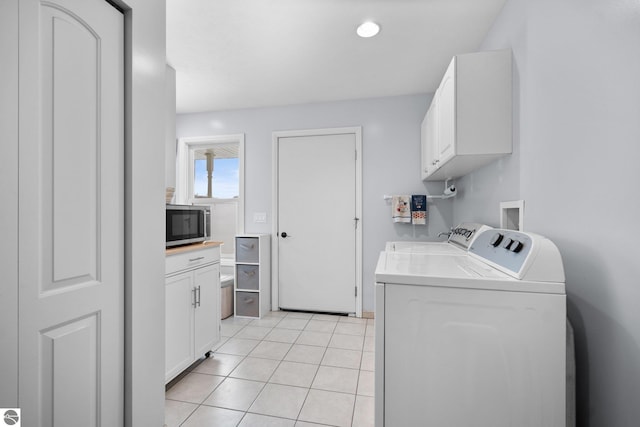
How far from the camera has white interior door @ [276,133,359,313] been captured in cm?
334

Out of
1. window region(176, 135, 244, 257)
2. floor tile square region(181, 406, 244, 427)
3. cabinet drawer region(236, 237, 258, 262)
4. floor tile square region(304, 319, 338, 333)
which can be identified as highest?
window region(176, 135, 244, 257)

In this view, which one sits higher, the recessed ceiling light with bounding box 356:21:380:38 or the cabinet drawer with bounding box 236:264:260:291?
the recessed ceiling light with bounding box 356:21:380:38

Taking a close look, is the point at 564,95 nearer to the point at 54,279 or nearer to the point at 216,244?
the point at 54,279

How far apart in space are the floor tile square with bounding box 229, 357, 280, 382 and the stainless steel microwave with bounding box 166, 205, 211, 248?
3.31 ft

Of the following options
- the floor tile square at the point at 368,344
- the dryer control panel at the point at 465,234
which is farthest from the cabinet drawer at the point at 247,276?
the dryer control panel at the point at 465,234

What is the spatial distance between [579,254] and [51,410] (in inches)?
75.1

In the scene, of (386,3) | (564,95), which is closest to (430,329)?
(564,95)

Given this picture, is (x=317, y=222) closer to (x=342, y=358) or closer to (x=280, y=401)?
(x=342, y=358)

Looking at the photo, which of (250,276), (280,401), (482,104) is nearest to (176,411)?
(280,401)

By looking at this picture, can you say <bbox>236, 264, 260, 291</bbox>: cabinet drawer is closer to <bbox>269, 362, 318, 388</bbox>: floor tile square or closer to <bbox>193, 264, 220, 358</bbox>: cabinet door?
<bbox>193, 264, 220, 358</bbox>: cabinet door

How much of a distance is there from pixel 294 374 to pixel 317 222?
5.47 feet

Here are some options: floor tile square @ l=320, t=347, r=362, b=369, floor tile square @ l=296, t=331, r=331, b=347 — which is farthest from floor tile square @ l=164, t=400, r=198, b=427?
floor tile square @ l=296, t=331, r=331, b=347

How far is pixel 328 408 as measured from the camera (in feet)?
5.73

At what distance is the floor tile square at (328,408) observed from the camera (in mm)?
1642
